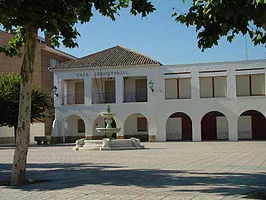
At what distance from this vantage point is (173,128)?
44000 millimetres

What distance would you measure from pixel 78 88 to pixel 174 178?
34.8 metres

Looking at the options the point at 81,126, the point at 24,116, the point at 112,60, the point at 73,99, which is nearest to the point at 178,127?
the point at 112,60

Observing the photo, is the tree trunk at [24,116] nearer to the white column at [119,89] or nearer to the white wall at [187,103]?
the white wall at [187,103]

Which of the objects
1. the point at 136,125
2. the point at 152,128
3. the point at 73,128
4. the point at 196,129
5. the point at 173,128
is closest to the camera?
the point at 196,129

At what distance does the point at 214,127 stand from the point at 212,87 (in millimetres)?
4111

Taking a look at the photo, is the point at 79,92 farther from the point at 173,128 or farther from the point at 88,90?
the point at 173,128

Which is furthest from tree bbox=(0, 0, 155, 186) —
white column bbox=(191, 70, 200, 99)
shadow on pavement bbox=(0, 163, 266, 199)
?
white column bbox=(191, 70, 200, 99)

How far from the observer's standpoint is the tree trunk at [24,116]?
10.8m

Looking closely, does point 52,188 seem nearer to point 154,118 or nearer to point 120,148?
point 120,148

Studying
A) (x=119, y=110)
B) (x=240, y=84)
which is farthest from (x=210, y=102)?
(x=119, y=110)

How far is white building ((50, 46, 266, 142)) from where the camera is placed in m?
40.3

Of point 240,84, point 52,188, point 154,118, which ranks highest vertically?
point 240,84

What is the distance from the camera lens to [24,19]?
1040 centimetres

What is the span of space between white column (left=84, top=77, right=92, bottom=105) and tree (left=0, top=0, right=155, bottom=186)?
31001 millimetres
